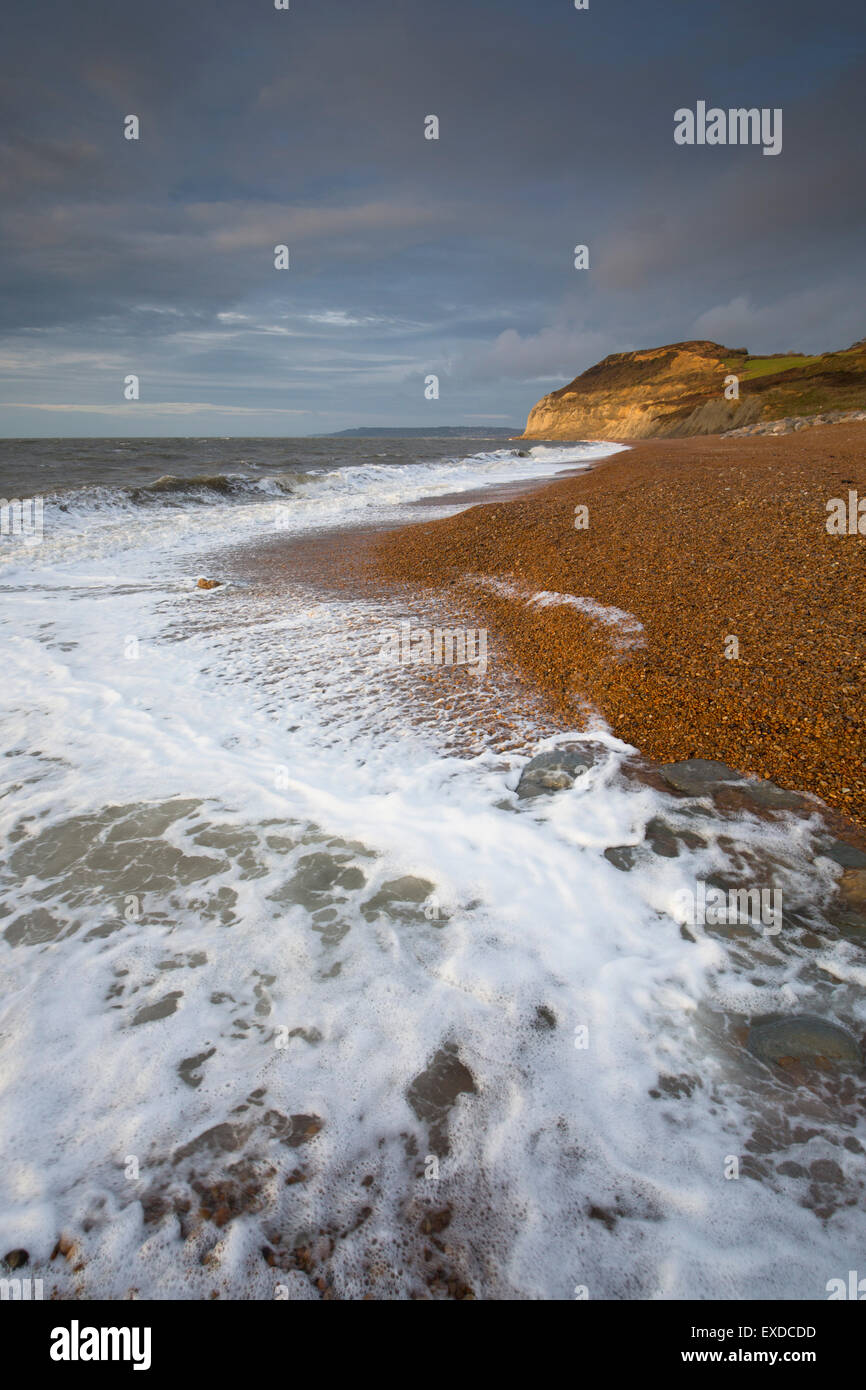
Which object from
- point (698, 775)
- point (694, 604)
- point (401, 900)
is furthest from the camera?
point (694, 604)

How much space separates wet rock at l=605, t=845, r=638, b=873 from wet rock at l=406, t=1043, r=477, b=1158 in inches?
57.4

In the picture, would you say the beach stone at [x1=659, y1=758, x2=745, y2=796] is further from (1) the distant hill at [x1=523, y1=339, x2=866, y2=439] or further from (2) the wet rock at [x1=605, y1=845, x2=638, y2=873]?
(1) the distant hill at [x1=523, y1=339, x2=866, y2=439]

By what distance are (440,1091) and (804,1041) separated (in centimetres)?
149

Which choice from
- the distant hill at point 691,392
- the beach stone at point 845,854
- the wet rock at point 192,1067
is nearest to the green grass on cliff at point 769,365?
the distant hill at point 691,392

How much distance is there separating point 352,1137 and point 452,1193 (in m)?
0.41

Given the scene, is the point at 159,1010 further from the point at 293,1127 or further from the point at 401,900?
the point at 401,900

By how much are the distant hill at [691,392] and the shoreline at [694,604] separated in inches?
1787

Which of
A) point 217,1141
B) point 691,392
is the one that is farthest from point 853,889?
point 691,392

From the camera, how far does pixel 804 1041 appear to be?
2.39m

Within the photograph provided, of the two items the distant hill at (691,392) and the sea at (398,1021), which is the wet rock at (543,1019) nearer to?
the sea at (398,1021)

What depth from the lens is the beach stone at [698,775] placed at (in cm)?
394

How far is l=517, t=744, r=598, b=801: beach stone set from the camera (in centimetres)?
415
